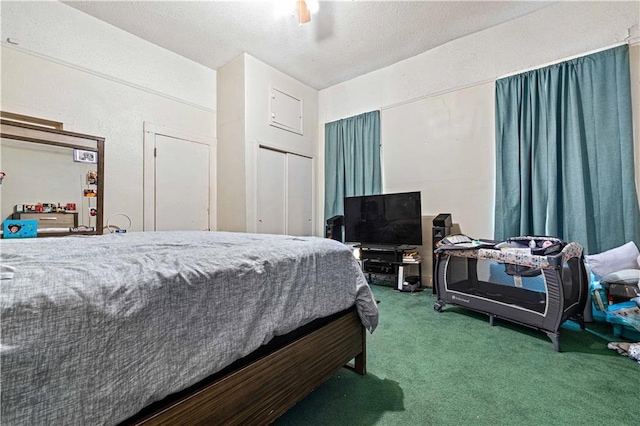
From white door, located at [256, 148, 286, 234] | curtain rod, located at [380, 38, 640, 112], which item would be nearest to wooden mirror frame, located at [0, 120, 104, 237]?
white door, located at [256, 148, 286, 234]

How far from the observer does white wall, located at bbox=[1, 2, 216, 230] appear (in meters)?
2.52

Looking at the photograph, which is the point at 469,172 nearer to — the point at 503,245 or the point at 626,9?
the point at 503,245

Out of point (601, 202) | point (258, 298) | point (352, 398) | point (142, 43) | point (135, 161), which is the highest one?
point (142, 43)

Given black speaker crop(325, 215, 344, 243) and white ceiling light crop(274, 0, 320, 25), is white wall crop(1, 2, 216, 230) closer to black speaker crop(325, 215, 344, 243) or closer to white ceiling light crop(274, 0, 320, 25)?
white ceiling light crop(274, 0, 320, 25)

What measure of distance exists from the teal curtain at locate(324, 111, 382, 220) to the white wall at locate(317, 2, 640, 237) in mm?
145

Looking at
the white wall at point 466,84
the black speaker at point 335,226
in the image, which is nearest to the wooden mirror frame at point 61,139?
the black speaker at point 335,226

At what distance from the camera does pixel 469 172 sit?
336 centimetres

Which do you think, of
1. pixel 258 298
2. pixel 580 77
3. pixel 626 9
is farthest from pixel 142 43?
pixel 626 9

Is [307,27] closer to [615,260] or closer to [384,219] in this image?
[384,219]

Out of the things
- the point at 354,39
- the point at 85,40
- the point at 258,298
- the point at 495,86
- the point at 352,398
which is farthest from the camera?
the point at 354,39

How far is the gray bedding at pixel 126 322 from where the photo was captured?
1.77 feet

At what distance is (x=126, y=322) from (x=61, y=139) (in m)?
2.83

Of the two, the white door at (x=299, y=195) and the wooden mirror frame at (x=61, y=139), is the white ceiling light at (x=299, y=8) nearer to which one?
the white door at (x=299, y=195)

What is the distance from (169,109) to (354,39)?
241 cm
